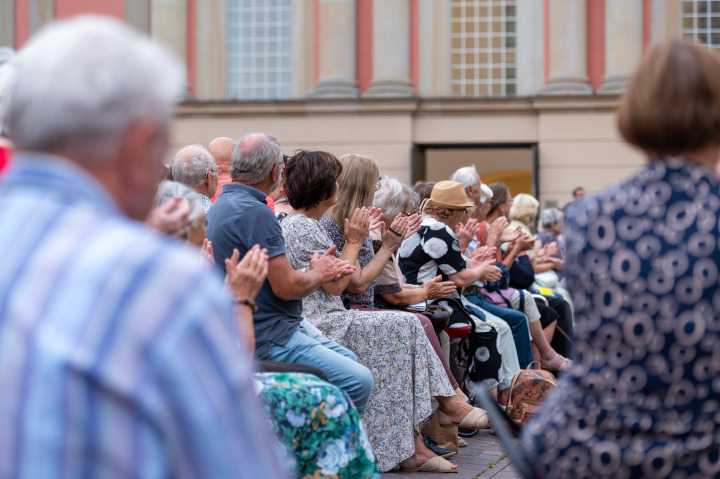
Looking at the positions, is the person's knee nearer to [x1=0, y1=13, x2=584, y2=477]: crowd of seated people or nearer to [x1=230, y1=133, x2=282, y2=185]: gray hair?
[x1=0, y1=13, x2=584, y2=477]: crowd of seated people

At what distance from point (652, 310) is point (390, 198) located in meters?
4.20

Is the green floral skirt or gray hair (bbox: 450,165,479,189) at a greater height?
gray hair (bbox: 450,165,479,189)

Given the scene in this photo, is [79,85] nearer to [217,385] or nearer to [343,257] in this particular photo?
[217,385]

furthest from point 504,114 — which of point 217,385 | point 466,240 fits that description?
point 217,385

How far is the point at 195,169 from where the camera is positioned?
5.31 metres

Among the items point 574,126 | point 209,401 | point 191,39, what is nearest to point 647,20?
point 574,126

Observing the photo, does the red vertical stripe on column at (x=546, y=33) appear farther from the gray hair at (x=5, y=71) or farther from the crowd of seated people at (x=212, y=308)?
the gray hair at (x=5, y=71)

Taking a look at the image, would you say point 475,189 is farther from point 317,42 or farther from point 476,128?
point 317,42

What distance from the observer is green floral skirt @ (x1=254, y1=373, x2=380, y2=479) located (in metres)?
3.61

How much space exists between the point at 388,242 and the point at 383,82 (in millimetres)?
13335

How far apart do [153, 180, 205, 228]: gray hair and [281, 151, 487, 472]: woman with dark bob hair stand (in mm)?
1649

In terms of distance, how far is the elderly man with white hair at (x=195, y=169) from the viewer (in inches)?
209

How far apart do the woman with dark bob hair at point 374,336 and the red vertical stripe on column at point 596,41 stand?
14028mm

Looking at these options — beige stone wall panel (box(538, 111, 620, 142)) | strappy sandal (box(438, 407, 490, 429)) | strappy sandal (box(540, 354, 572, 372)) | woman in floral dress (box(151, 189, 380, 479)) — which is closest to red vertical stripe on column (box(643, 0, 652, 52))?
beige stone wall panel (box(538, 111, 620, 142))
